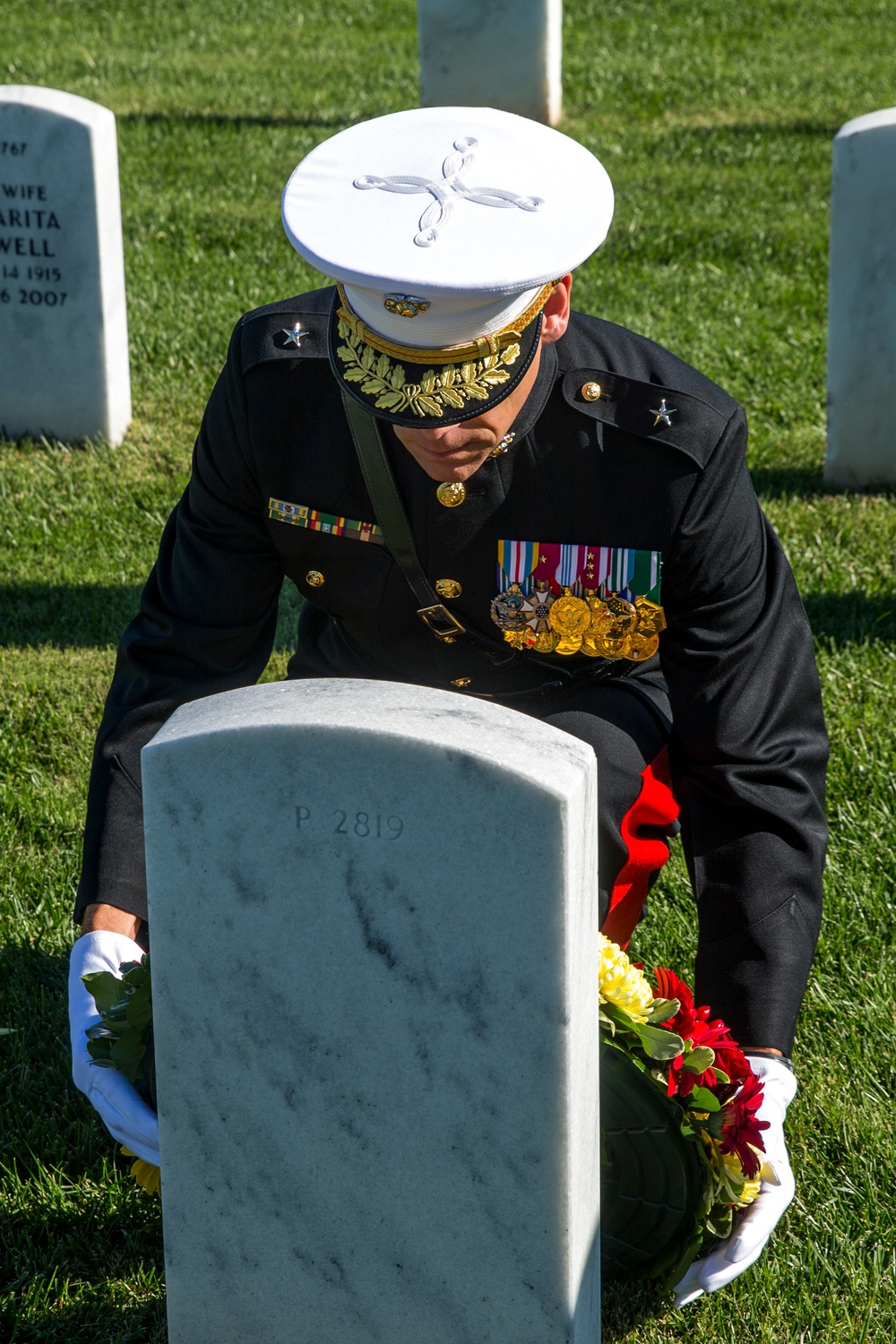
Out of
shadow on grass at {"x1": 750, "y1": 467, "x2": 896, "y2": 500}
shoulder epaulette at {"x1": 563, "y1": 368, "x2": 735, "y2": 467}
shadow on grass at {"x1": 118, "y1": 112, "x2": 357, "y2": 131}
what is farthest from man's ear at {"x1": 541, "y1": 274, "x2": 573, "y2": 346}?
Answer: shadow on grass at {"x1": 118, "y1": 112, "x2": 357, "y2": 131}

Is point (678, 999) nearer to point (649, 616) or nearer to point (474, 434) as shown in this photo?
point (649, 616)

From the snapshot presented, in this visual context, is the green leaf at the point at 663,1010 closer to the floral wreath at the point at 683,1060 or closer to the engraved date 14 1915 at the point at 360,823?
the floral wreath at the point at 683,1060

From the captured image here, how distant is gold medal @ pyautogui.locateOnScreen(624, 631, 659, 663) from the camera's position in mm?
2207

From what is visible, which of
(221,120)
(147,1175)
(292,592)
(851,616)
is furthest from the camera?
(221,120)

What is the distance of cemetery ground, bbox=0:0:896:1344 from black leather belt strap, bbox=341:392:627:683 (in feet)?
2.38

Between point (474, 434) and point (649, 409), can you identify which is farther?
point (649, 409)

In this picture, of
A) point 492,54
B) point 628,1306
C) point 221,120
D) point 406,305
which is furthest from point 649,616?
point 221,120

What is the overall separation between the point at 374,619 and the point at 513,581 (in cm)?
25

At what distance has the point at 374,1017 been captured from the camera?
1.53m

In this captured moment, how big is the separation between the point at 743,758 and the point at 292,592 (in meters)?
2.22

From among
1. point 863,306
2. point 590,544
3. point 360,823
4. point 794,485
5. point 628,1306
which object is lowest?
point 794,485

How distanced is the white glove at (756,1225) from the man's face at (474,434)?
0.92 m

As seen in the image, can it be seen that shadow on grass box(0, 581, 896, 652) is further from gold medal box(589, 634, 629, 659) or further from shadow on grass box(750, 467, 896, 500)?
gold medal box(589, 634, 629, 659)

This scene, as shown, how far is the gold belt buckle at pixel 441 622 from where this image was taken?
7.31 ft
